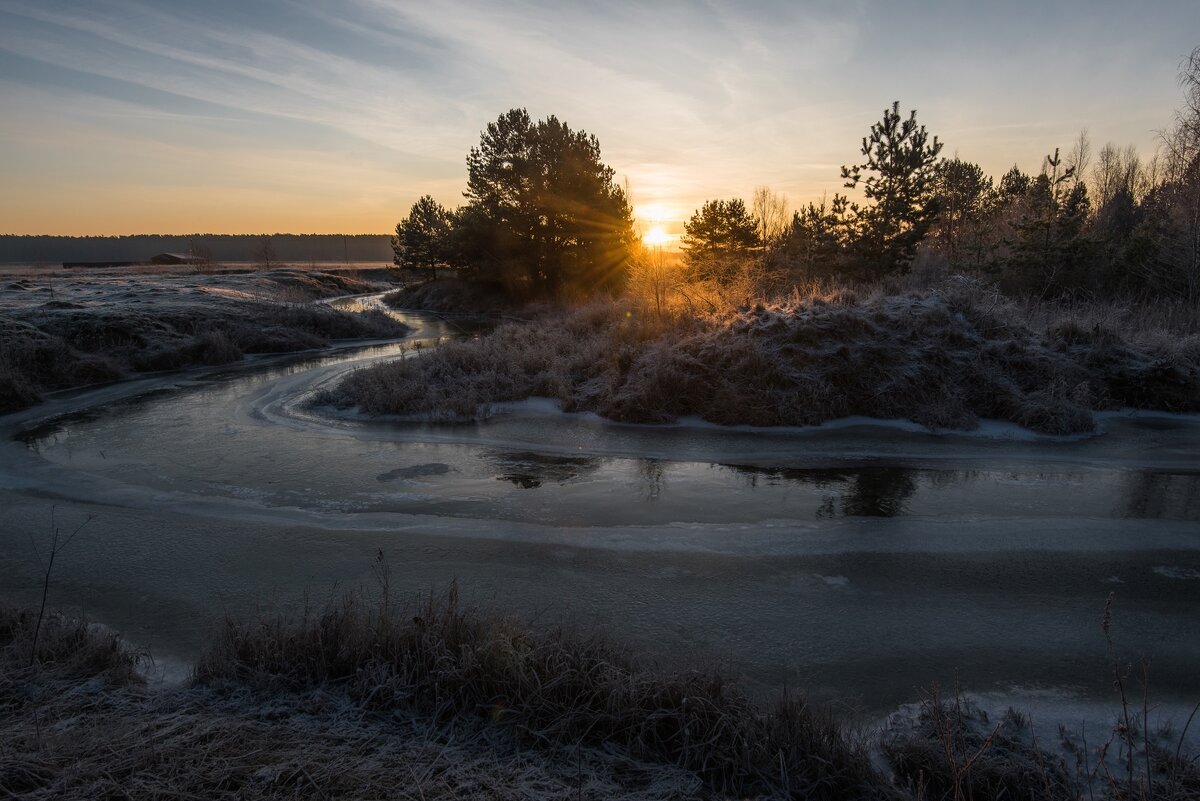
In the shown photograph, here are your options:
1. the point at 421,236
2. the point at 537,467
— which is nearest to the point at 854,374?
the point at 537,467

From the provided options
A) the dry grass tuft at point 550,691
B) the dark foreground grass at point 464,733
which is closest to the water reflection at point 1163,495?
the dark foreground grass at point 464,733

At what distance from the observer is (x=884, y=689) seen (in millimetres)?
4676

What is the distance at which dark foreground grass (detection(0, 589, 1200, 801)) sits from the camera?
3.30 m

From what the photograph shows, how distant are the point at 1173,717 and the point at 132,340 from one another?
26096 millimetres

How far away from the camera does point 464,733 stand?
12.7 ft

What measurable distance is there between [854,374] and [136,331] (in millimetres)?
22819

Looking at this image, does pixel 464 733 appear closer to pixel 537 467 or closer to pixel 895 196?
pixel 537 467

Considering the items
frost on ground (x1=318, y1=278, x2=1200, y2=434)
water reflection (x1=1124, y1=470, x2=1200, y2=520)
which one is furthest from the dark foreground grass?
frost on ground (x1=318, y1=278, x2=1200, y2=434)

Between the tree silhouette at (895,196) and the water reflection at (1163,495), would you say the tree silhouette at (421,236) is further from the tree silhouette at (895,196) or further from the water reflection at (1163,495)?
the water reflection at (1163,495)

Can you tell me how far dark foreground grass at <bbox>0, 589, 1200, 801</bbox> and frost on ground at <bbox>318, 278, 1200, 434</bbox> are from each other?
29.7 ft

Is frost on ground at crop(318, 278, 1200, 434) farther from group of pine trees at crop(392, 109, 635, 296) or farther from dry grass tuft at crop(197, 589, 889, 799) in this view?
group of pine trees at crop(392, 109, 635, 296)

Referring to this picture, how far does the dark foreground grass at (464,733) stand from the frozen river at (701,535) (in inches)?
33.4

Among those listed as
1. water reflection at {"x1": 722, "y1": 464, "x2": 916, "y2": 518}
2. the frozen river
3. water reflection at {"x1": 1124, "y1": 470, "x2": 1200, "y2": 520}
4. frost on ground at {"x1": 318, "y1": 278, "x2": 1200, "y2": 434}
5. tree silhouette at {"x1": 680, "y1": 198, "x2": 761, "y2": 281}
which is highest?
tree silhouette at {"x1": 680, "y1": 198, "x2": 761, "y2": 281}

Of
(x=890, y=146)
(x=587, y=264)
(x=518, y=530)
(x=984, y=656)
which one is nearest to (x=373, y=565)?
(x=518, y=530)
